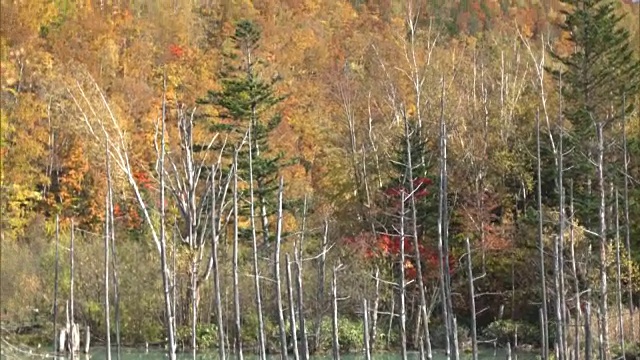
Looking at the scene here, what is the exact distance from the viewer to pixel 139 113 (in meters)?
34.2

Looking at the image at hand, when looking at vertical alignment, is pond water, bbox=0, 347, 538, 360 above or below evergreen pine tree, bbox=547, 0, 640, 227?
below

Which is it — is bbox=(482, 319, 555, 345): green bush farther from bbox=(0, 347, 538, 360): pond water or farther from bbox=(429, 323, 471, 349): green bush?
bbox=(429, 323, 471, 349): green bush

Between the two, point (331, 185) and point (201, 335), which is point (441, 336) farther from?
point (331, 185)

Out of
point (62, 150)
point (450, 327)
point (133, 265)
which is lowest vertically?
point (450, 327)

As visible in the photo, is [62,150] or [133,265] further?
[62,150]

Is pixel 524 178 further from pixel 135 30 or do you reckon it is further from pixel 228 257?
pixel 135 30

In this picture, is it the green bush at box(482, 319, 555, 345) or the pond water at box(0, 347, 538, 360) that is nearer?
the pond water at box(0, 347, 538, 360)

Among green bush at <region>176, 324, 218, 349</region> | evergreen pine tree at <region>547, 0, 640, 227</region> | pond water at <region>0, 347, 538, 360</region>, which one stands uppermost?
evergreen pine tree at <region>547, 0, 640, 227</region>

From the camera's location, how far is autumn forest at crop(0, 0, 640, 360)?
24.0 m

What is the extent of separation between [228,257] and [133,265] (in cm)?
311

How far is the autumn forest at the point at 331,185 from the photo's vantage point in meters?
24.0

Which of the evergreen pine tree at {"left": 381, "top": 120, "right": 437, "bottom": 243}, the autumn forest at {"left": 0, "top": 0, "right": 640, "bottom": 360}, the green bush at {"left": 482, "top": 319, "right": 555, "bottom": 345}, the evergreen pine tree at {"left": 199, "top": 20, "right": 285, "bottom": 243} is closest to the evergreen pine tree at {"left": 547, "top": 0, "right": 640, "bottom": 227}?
the autumn forest at {"left": 0, "top": 0, "right": 640, "bottom": 360}

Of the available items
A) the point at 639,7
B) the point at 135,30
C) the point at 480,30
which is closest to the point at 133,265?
the point at 135,30

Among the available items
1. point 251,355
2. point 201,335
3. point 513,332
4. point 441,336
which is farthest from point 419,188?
point 201,335
